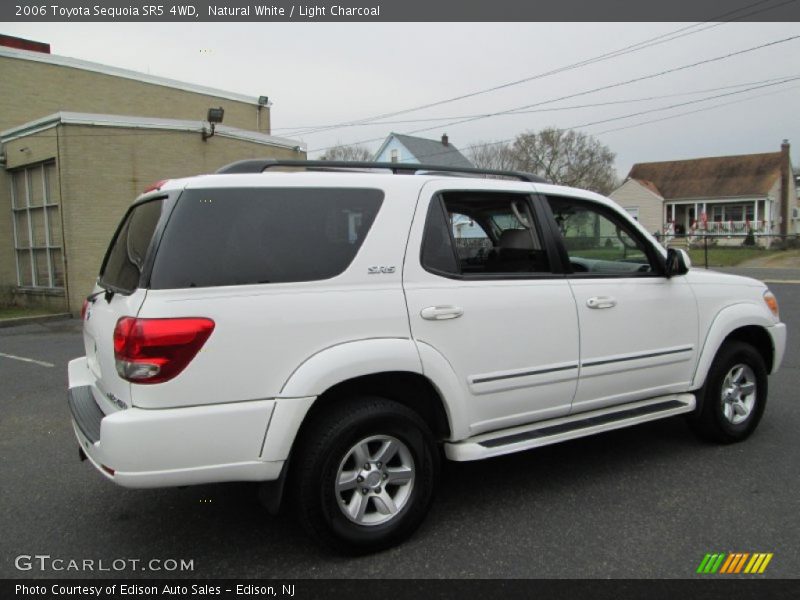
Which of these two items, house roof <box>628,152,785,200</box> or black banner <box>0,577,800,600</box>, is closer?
black banner <box>0,577,800,600</box>

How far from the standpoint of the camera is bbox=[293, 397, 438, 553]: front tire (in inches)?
116

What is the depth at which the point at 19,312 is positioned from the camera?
50.0 ft

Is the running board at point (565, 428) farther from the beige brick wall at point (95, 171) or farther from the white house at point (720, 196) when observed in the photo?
the white house at point (720, 196)

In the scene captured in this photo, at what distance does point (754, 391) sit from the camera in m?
4.73

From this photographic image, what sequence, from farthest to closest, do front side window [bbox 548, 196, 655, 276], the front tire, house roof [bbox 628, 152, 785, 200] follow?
house roof [bbox 628, 152, 785, 200] < front side window [bbox 548, 196, 655, 276] < the front tire

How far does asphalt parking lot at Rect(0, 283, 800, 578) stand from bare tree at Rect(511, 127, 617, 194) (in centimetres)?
4443

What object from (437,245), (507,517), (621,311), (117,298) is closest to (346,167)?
(437,245)

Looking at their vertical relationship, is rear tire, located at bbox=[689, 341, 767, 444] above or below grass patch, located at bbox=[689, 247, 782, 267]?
below

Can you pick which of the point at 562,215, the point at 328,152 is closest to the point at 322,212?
the point at 562,215

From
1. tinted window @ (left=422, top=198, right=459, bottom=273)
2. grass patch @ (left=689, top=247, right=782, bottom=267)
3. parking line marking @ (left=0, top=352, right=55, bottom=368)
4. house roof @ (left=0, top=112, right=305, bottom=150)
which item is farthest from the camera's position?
grass patch @ (left=689, top=247, right=782, bottom=267)

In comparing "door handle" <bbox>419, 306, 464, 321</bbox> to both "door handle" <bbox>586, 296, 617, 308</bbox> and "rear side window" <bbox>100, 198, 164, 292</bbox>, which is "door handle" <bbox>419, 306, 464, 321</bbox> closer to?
"door handle" <bbox>586, 296, 617, 308</bbox>

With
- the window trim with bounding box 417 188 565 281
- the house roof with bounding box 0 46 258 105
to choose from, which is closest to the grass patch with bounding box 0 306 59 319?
the house roof with bounding box 0 46 258 105

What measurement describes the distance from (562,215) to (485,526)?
1.97m

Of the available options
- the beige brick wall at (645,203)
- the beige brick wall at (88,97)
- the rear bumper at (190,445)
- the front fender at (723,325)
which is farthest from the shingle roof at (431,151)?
the rear bumper at (190,445)
